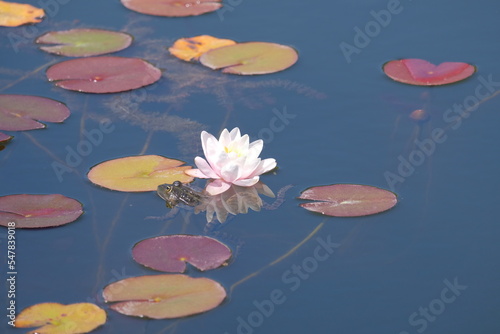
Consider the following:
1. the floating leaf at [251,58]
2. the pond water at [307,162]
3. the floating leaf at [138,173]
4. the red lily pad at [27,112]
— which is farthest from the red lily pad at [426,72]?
the red lily pad at [27,112]

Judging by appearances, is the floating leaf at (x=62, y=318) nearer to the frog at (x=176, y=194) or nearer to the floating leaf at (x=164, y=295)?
the floating leaf at (x=164, y=295)

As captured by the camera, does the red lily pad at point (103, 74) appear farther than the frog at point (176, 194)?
Yes

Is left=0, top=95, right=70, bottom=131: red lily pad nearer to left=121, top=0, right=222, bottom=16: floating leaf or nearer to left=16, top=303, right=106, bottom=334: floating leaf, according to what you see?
left=121, top=0, right=222, bottom=16: floating leaf

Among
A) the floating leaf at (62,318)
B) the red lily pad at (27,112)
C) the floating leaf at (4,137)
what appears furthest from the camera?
the red lily pad at (27,112)

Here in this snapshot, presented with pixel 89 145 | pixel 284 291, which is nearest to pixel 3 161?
pixel 89 145

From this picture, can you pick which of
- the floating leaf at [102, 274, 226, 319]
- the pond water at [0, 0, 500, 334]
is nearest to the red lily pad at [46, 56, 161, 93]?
the pond water at [0, 0, 500, 334]
